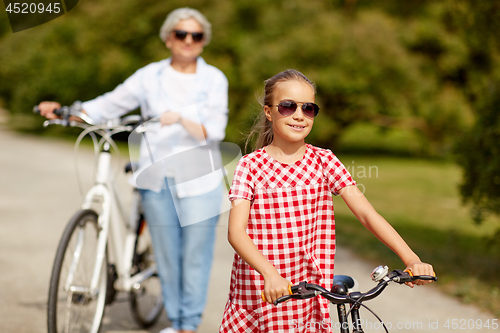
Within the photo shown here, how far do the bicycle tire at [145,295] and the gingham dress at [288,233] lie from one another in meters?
1.67

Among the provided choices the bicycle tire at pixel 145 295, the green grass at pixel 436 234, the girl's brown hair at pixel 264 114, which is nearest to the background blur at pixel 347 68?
the green grass at pixel 436 234

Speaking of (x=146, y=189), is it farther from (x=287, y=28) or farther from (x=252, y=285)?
(x=287, y=28)

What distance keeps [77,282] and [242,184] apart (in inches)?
61.9

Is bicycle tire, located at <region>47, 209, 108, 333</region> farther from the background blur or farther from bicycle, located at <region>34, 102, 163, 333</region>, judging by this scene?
the background blur

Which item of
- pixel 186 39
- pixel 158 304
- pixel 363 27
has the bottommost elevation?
pixel 158 304

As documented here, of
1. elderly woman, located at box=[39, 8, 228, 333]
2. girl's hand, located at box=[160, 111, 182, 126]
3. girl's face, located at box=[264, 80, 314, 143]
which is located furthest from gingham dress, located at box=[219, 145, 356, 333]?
elderly woman, located at box=[39, 8, 228, 333]

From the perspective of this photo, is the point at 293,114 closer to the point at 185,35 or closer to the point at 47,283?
the point at 185,35

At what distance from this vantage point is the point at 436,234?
328 inches

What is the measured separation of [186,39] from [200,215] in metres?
1.02

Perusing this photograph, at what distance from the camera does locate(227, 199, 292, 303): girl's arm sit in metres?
1.70

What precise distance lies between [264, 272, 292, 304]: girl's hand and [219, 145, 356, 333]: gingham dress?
0.36 m

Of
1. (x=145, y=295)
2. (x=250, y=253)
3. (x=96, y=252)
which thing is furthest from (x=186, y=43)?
(x=145, y=295)

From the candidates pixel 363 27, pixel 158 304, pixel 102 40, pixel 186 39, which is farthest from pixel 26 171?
pixel 102 40

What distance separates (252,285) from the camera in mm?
2115
